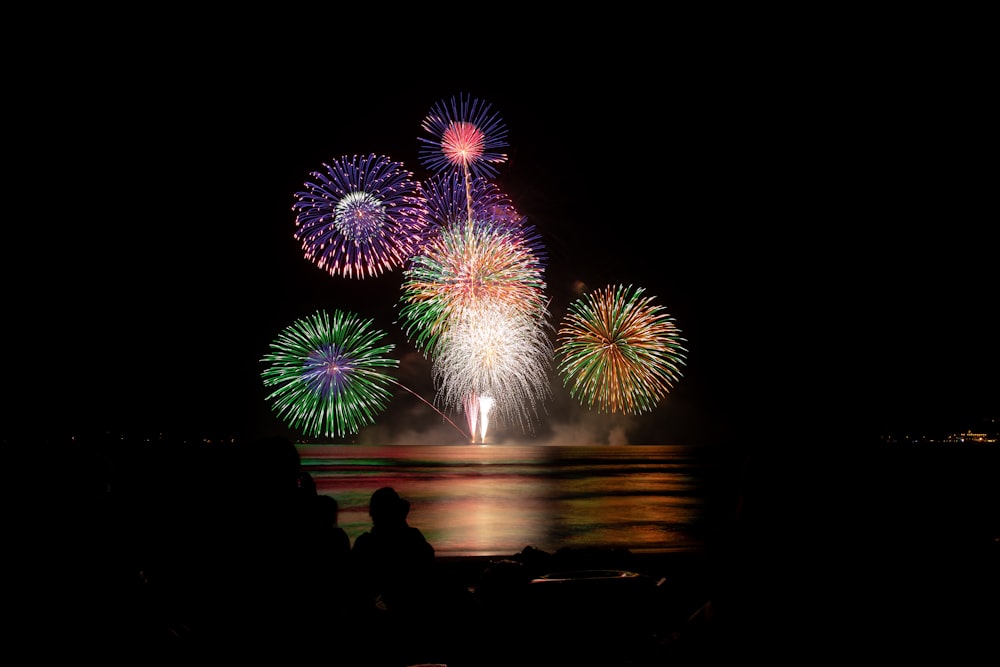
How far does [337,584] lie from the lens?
438 cm

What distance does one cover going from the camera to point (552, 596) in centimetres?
375

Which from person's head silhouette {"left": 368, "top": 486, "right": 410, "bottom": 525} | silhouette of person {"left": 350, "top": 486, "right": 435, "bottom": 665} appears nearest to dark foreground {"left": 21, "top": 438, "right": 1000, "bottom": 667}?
silhouette of person {"left": 350, "top": 486, "right": 435, "bottom": 665}

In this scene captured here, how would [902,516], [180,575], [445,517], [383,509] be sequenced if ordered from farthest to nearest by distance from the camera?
[445,517] < [383,509] < [180,575] < [902,516]

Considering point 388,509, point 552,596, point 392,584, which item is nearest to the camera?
point 552,596

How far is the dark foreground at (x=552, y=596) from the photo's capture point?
10.4ft

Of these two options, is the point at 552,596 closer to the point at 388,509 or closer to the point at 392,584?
the point at 392,584

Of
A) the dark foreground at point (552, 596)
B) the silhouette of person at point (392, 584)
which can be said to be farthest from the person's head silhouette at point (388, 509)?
the dark foreground at point (552, 596)

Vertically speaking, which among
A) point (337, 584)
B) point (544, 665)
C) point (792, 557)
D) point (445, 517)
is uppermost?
point (792, 557)

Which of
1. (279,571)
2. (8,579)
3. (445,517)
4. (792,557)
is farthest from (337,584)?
(445,517)

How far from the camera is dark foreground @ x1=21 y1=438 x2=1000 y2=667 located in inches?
125

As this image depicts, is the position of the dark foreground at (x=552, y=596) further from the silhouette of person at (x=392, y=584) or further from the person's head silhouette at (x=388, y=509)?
the person's head silhouette at (x=388, y=509)

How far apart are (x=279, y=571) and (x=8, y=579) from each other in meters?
1.35

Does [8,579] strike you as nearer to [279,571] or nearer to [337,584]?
[279,571]

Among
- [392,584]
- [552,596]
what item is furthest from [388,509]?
[552,596]
